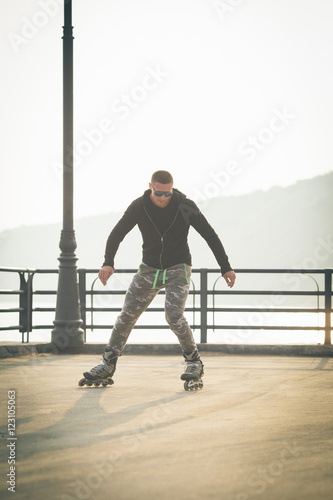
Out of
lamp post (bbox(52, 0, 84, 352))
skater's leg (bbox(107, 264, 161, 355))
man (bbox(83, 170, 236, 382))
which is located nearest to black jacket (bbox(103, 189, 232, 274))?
man (bbox(83, 170, 236, 382))

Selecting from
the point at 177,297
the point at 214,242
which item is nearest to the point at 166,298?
the point at 177,297

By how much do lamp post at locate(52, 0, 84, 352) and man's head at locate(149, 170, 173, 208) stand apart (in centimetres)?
472

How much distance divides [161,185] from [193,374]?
1.78 meters

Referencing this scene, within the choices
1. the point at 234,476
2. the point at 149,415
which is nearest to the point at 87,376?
the point at 149,415

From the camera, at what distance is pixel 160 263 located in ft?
22.8

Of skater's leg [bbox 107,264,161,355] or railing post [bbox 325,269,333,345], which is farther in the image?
railing post [bbox 325,269,333,345]

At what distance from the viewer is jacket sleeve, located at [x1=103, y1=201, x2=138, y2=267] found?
7.03m

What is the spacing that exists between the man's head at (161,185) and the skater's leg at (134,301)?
682 millimetres

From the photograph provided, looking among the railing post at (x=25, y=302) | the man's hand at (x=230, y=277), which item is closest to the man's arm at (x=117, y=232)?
the man's hand at (x=230, y=277)

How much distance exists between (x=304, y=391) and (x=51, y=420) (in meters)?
2.68

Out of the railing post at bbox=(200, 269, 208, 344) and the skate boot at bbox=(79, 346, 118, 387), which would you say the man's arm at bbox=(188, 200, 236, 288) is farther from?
the railing post at bbox=(200, 269, 208, 344)

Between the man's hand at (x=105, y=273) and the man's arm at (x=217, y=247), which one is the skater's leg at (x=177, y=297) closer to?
the man's arm at (x=217, y=247)

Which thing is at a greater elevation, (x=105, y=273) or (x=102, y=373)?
(x=105, y=273)

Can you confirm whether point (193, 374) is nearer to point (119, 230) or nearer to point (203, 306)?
point (119, 230)
